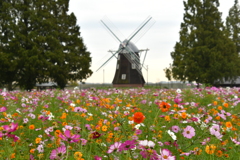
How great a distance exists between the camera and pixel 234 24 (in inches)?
Answer: 1670

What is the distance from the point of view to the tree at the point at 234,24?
4144cm

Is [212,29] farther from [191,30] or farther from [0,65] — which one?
[0,65]

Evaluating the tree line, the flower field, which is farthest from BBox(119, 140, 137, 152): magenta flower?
the tree line

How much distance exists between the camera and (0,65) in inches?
905

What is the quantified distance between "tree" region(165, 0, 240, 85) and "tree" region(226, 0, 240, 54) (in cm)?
1067

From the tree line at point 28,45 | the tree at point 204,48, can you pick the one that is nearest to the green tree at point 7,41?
the tree line at point 28,45

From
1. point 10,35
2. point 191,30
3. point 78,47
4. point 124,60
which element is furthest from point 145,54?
point 10,35

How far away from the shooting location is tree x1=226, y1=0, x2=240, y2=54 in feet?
136

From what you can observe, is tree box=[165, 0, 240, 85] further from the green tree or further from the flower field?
the flower field

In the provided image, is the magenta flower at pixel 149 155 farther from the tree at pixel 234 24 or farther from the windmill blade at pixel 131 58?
the tree at pixel 234 24

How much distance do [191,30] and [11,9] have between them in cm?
1965

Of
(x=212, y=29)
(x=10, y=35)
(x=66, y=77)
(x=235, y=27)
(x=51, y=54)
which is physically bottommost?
(x=66, y=77)

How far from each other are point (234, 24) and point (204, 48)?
17.2m

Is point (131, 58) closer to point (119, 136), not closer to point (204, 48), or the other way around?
point (204, 48)
